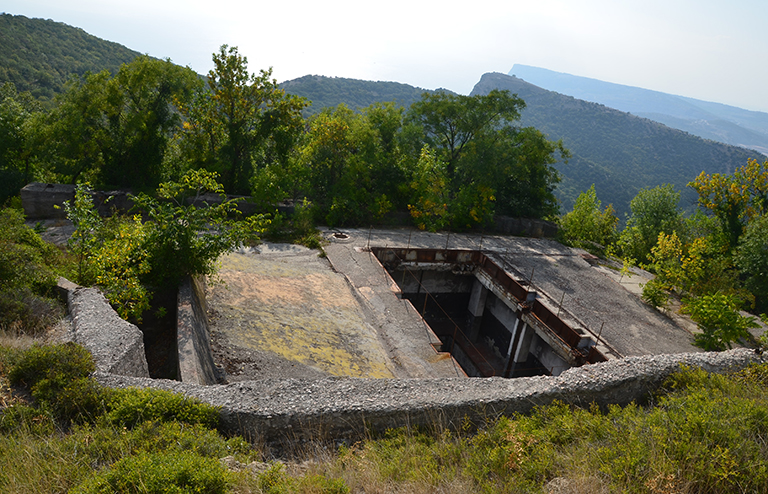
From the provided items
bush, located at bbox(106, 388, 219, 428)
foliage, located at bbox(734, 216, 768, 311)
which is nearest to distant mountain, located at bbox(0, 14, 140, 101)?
bush, located at bbox(106, 388, 219, 428)

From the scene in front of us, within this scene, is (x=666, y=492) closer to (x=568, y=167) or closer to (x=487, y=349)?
(x=487, y=349)

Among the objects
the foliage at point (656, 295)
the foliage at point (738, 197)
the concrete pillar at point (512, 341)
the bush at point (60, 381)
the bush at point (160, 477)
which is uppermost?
the foliage at point (738, 197)

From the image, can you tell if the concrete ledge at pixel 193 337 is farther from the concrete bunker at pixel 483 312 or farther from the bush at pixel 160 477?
the concrete bunker at pixel 483 312

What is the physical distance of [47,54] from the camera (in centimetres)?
4206

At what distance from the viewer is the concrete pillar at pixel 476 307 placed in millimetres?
14750

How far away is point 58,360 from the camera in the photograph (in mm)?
4254

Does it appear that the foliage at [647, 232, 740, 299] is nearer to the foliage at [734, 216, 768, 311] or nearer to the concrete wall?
the foliage at [734, 216, 768, 311]

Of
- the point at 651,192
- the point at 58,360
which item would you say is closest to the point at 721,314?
the point at 58,360

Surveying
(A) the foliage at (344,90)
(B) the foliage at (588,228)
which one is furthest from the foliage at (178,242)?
(A) the foliage at (344,90)

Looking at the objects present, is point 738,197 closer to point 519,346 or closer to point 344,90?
point 519,346

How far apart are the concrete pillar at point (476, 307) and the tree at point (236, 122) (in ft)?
28.2

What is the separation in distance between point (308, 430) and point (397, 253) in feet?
29.9

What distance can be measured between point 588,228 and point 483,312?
754cm

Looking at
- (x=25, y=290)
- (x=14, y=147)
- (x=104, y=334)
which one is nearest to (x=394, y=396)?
(x=104, y=334)
